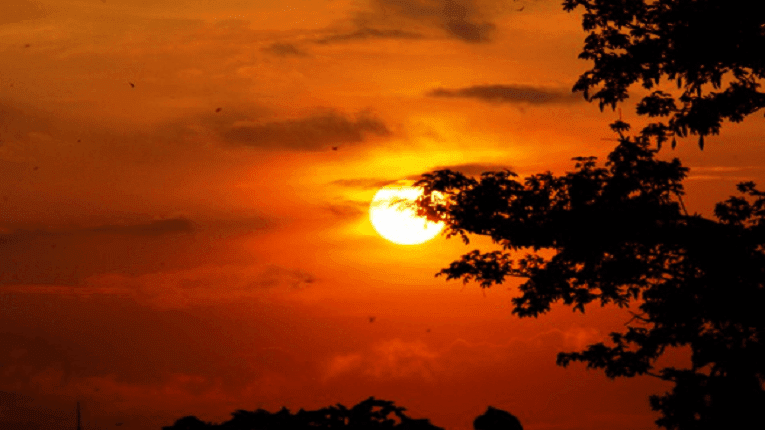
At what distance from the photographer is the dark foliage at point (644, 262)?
63.3 feet

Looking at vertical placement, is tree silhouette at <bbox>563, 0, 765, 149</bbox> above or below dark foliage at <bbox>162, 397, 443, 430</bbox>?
above

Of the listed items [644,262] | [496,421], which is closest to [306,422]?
[496,421]

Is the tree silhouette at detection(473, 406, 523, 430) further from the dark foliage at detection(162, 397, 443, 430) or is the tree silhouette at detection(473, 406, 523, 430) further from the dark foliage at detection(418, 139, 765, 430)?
the dark foliage at detection(418, 139, 765, 430)

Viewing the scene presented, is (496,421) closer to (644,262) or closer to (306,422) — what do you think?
(306,422)

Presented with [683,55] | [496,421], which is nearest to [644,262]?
[683,55]

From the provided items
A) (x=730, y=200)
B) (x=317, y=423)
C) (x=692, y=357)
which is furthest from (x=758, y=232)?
(x=317, y=423)

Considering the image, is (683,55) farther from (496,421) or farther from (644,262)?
(496,421)

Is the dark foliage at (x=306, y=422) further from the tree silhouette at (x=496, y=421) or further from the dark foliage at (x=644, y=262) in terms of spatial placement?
the dark foliage at (x=644, y=262)

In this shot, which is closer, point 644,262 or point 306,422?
point 306,422

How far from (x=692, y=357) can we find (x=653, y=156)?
4190 mm

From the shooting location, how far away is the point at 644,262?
66.1 feet

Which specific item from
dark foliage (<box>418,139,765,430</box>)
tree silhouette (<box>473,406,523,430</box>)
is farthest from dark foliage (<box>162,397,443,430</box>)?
dark foliage (<box>418,139,765,430</box>)

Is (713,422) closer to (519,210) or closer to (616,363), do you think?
(616,363)

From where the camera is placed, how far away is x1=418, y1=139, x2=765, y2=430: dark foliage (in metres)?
19.3
